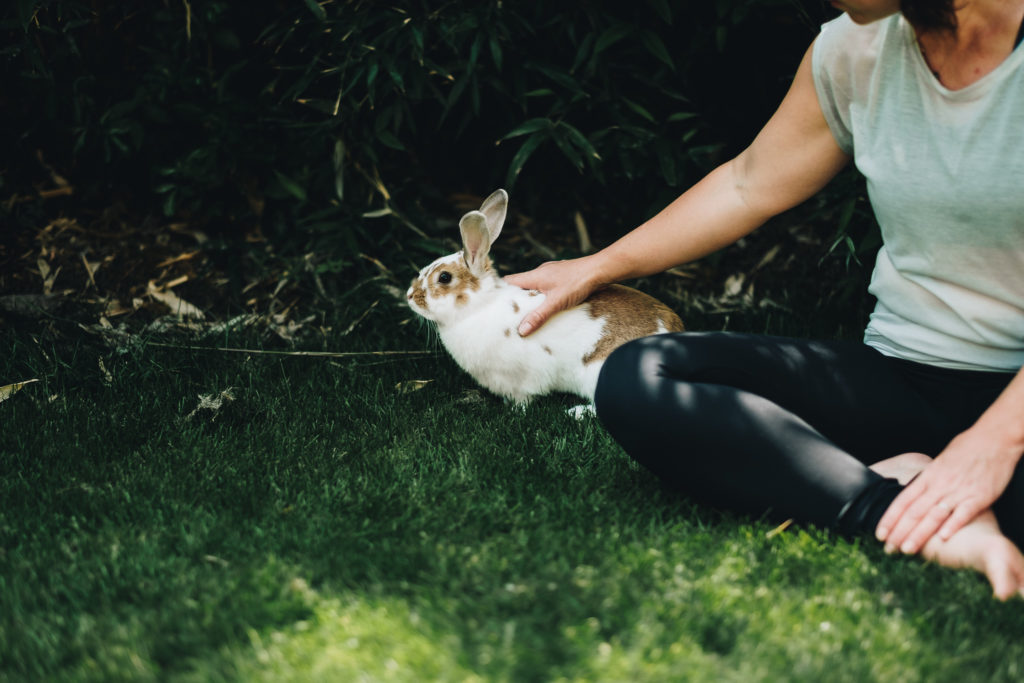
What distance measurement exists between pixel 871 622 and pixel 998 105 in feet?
3.32

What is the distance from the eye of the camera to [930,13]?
1.76 metres

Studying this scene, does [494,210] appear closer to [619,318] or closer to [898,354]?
[619,318]

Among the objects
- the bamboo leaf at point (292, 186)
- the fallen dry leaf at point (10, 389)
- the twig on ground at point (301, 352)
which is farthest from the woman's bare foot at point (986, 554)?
the bamboo leaf at point (292, 186)

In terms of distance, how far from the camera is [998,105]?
5.87 feet

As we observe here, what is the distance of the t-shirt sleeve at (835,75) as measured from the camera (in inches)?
78.7

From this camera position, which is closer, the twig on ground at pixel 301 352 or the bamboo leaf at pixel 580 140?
the twig on ground at pixel 301 352

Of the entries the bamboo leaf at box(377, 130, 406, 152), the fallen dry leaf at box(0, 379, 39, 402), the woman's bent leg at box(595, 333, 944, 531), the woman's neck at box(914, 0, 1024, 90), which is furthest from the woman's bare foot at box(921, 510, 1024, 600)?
the fallen dry leaf at box(0, 379, 39, 402)

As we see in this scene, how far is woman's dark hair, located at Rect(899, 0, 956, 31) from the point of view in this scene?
1.74 metres

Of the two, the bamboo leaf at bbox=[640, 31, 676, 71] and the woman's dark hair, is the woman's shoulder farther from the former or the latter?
the bamboo leaf at bbox=[640, 31, 676, 71]

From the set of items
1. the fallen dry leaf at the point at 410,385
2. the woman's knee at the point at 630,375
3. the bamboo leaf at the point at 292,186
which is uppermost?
the bamboo leaf at the point at 292,186

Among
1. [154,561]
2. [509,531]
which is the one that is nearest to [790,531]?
[509,531]

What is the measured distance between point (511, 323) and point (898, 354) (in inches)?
45.1

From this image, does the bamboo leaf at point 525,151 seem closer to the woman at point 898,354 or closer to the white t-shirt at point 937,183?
the woman at point 898,354

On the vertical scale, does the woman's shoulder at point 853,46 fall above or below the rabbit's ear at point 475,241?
above
